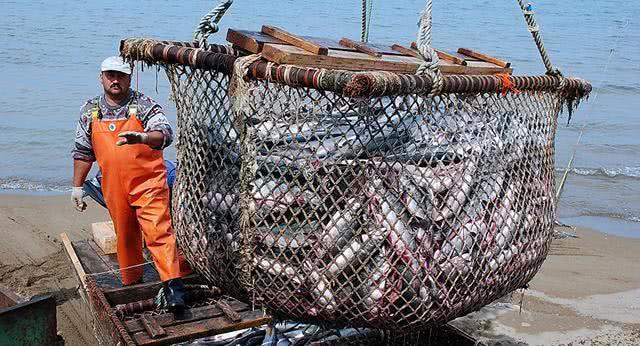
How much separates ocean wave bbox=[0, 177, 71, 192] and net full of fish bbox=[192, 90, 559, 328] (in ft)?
23.2

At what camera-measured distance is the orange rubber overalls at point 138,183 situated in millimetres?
4195

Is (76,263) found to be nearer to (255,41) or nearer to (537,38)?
(255,41)

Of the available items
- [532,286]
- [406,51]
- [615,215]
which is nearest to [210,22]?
[406,51]

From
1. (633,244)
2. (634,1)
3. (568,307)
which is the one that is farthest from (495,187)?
(634,1)

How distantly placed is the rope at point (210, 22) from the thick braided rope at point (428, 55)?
879 mm

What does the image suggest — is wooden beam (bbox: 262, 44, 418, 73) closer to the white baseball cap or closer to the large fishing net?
the large fishing net

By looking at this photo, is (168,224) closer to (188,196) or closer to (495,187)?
(188,196)

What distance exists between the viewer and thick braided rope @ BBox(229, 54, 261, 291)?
266 cm

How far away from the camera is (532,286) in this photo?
6.59 m

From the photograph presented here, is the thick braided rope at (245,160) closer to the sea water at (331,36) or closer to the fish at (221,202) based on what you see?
the fish at (221,202)

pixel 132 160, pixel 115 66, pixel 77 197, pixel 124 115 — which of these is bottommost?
pixel 77 197

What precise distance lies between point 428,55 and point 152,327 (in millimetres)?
2191

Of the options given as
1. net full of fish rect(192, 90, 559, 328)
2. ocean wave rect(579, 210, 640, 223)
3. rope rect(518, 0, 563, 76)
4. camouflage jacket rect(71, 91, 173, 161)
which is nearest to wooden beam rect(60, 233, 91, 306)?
camouflage jacket rect(71, 91, 173, 161)

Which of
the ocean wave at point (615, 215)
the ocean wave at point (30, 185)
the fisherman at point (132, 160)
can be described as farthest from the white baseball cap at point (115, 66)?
the ocean wave at point (615, 215)
